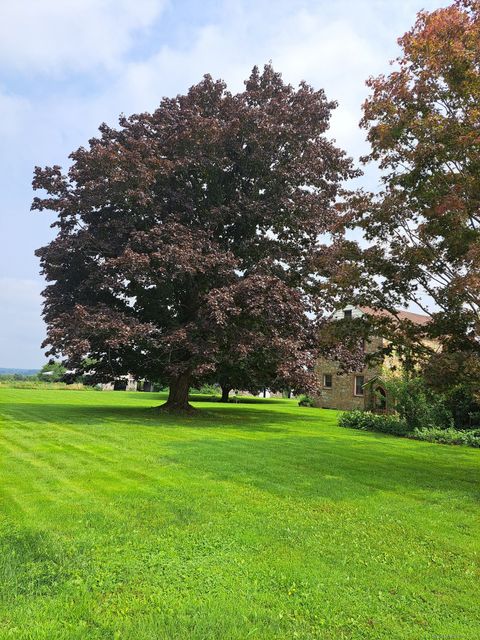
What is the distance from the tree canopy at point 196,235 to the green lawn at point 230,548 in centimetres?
726

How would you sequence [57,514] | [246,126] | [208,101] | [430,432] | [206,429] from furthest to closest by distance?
1. [208,101]
2. [246,126]
3. [430,432]
4. [206,429]
5. [57,514]

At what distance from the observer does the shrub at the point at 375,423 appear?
18.0 meters

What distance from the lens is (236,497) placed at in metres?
6.64

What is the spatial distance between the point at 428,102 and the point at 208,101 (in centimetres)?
1318

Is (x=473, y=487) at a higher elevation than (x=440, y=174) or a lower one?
lower

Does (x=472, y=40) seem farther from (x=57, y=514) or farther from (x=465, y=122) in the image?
(x=57, y=514)

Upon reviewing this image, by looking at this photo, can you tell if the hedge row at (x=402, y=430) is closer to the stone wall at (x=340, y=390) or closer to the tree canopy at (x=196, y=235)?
the tree canopy at (x=196, y=235)

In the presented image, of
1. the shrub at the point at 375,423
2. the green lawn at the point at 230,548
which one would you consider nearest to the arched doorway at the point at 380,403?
the shrub at the point at 375,423

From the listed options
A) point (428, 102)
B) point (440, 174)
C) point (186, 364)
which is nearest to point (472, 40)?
point (428, 102)

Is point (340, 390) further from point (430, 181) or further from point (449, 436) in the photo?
point (430, 181)

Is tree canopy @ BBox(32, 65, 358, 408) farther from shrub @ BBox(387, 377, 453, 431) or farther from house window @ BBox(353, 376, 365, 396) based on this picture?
house window @ BBox(353, 376, 365, 396)

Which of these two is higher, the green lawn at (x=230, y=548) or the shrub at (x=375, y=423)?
the shrub at (x=375, y=423)

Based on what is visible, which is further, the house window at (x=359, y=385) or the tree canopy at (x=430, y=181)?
the house window at (x=359, y=385)

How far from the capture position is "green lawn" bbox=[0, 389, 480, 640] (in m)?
3.39
